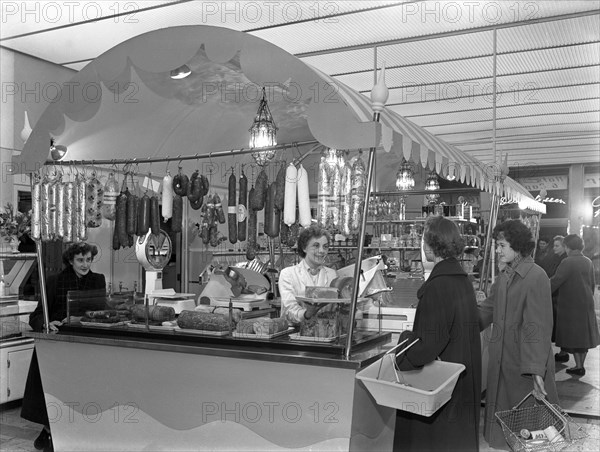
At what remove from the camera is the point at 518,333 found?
427cm

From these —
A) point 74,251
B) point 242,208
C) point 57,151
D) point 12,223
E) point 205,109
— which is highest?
point 205,109

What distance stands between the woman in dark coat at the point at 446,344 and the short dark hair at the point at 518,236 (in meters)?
Answer: 1.07

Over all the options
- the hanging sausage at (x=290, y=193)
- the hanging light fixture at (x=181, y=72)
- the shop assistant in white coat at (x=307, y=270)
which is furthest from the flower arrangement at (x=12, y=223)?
the hanging sausage at (x=290, y=193)

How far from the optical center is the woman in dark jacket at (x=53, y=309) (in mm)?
4637

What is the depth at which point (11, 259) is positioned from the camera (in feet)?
19.8

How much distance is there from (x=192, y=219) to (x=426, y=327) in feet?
22.5

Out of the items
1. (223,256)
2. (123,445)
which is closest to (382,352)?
(123,445)

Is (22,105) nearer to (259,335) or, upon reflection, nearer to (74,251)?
(74,251)

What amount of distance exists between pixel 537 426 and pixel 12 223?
16.8 ft

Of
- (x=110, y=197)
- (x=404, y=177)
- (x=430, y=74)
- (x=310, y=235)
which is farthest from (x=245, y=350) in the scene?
(x=430, y=74)

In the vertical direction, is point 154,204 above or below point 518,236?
above

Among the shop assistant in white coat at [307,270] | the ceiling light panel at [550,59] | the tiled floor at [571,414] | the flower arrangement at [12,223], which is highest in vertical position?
the ceiling light panel at [550,59]

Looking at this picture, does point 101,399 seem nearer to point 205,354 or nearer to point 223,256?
point 205,354

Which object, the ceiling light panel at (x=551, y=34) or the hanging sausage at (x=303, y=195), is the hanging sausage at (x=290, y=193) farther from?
the ceiling light panel at (x=551, y=34)
